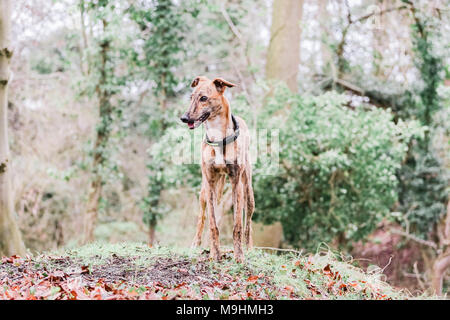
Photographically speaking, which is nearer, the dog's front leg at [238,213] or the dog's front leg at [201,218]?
the dog's front leg at [238,213]

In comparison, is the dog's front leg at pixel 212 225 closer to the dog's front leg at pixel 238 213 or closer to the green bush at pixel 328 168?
the dog's front leg at pixel 238 213

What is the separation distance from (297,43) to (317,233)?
191 inches

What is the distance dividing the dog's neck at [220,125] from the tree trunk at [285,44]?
701 cm

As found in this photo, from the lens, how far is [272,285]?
16.2 ft

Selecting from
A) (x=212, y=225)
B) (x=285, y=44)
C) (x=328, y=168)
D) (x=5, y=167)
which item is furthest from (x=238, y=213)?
(x=285, y=44)

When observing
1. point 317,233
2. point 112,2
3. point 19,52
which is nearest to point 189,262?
point 317,233

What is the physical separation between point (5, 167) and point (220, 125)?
4.35m

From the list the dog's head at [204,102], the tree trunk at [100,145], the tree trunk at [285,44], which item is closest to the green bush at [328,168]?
the tree trunk at [285,44]

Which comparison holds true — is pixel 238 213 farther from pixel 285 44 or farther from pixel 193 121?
pixel 285 44

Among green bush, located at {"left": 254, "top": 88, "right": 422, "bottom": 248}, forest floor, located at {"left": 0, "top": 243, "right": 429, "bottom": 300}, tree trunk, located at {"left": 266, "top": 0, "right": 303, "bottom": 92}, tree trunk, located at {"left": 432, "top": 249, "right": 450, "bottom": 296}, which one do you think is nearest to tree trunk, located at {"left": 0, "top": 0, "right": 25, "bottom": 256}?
forest floor, located at {"left": 0, "top": 243, "right": 429, "bottom": 300}

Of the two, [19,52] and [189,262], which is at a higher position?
[19,52]

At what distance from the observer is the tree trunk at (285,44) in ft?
40.1

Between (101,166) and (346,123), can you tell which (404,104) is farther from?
(101,166)

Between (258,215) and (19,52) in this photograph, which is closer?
(258,215)
